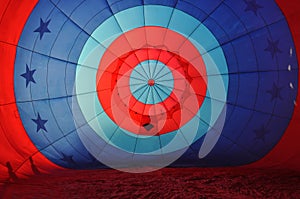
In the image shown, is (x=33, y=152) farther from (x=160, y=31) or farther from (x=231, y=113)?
(x=231, y=113)

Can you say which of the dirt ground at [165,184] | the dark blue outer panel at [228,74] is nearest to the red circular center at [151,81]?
the dark blue outer panel at [228,74]

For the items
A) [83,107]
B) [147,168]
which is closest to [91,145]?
[83,107]

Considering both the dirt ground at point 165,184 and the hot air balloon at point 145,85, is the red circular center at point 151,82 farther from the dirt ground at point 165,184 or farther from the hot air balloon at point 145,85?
the dirt ground at point 165,184

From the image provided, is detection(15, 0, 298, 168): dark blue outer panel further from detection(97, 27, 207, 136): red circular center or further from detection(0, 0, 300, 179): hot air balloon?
detection(97, 27, 207, 136): red circular center

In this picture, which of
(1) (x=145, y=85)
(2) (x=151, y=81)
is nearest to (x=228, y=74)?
(2) (x=151, y=81)

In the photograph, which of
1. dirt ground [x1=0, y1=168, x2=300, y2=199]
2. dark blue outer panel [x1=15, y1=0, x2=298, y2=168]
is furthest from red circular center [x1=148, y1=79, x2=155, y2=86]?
dirt ground [x1=0, y1=168, x2=300, y2=199]

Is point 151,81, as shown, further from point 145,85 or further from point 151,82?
point 145,85
